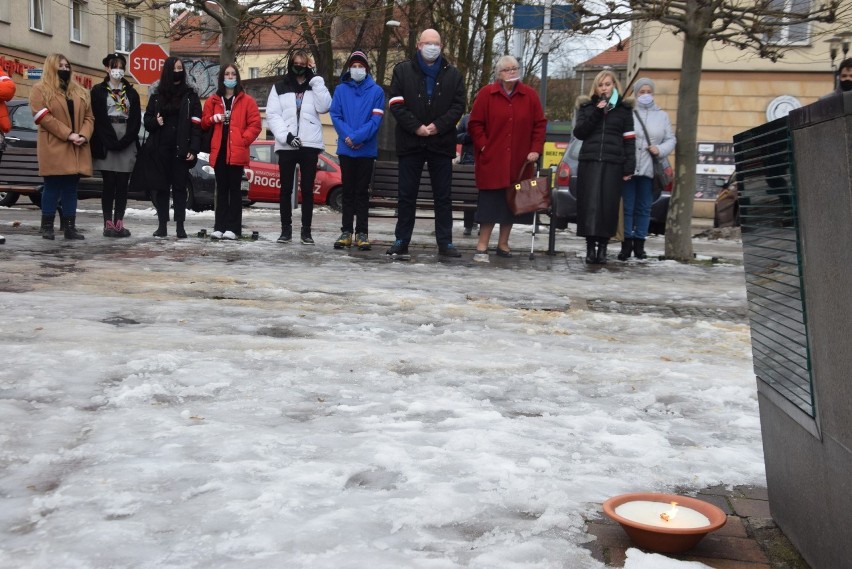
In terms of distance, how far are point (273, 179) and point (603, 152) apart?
499 inches

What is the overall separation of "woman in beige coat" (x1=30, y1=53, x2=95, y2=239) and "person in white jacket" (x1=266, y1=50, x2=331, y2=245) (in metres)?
1.91

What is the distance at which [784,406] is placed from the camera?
2908 mm

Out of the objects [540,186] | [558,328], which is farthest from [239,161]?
[558,328]

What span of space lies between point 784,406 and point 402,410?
166 cm

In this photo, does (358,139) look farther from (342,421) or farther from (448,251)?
(342,421)

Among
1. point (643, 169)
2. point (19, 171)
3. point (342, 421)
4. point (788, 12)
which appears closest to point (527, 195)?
point (643, 169)

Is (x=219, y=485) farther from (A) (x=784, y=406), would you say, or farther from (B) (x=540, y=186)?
(B) (x=540, y=186)

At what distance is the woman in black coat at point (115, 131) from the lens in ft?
38.2

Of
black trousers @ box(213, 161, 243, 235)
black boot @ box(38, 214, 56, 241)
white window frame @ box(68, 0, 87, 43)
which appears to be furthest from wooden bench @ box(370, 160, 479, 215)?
white window frame @ box(68, 0, 87, 43)

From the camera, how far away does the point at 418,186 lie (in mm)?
11086

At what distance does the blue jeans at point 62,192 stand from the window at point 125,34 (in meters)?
32.8

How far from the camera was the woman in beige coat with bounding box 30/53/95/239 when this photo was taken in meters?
11.0

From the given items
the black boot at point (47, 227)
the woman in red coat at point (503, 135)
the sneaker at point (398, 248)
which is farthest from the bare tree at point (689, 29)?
the black boot at point (47, 227)

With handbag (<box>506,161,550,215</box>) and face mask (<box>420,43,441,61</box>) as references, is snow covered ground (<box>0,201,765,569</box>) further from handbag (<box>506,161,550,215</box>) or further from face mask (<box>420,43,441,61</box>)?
face mask (<box>420,43,441,61</box>)
